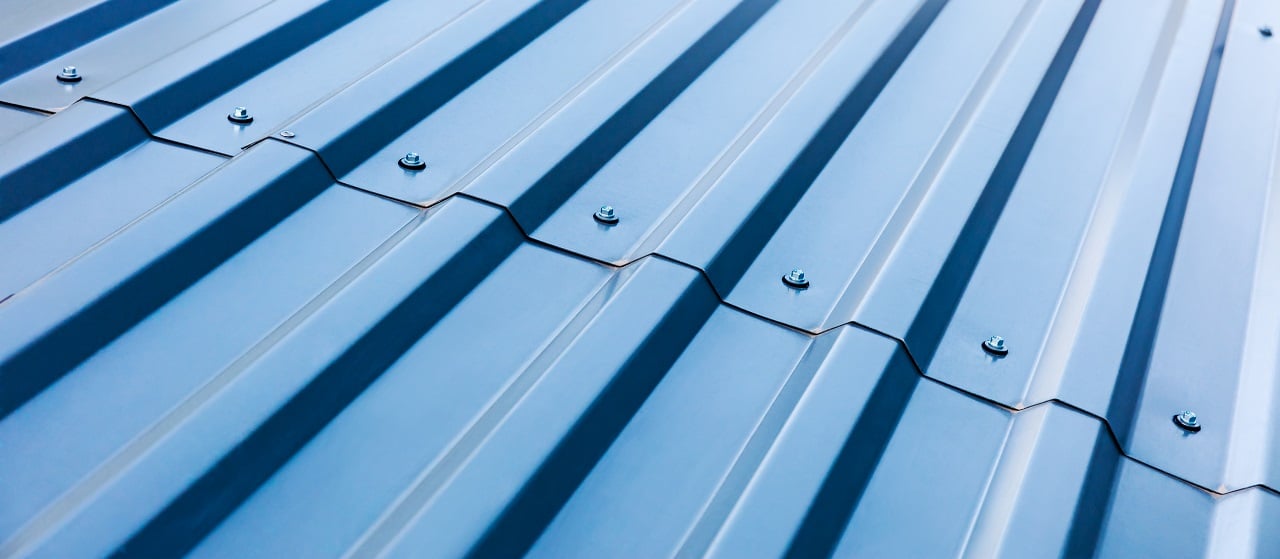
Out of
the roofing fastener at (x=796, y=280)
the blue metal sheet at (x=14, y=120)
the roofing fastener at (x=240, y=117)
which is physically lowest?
the blue metal sheet at (x=14, y=120)

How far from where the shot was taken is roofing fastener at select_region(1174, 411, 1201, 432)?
4.90 ft

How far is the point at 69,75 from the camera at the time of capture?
1.75 m

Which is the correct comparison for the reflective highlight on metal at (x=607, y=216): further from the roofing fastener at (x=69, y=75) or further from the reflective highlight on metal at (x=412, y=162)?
the roofing fastener at (x=69, y=75)

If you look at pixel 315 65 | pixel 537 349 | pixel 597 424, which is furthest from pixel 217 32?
pixel 597 424

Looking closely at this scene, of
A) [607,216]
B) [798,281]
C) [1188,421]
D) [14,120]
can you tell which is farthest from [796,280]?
[14,120]

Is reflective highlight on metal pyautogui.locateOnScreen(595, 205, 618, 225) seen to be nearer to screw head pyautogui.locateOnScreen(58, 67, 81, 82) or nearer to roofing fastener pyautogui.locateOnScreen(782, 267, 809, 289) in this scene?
roofing fastener pyautogui.locateOnScreen(782, 267, 809, 289)

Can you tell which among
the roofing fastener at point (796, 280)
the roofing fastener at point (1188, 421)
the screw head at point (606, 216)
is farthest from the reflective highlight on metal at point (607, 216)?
the roofing fastener at point (1188, 421)

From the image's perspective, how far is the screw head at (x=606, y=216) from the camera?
1.61 m

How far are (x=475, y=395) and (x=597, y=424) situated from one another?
16 centimetres

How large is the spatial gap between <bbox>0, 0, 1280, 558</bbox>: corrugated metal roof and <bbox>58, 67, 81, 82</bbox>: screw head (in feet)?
0.09

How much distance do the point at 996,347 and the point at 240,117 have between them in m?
1.25

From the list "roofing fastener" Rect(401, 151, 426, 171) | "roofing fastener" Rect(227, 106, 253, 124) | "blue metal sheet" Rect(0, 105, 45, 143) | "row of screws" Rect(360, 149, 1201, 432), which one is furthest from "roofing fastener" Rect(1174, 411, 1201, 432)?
"blue metal sheet" Rect(0, 105, 45, 143)

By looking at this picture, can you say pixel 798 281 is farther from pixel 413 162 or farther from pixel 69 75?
pixel 69 75

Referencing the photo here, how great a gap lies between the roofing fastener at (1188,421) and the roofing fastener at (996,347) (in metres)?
0.26
